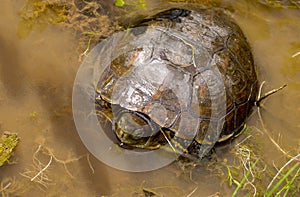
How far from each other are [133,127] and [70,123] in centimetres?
64

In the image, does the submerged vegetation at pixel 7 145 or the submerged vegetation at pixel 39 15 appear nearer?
the submerged vegetation at pixel 7 145

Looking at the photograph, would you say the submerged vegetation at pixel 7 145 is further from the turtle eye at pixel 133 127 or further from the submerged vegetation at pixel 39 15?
the submerged vegetation at pixel 39 15

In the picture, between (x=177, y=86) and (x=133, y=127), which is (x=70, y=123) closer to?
(x=133, y=127)

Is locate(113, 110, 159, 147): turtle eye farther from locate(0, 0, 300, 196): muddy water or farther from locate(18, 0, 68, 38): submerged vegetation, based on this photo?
locate(18, 0, 68, 38): submerged vegetation

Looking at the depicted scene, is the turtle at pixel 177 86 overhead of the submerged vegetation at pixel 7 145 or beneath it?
overhead

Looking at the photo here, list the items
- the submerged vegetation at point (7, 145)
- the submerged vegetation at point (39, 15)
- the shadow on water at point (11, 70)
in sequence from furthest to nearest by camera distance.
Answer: the submerged vegetation at point (39, 15)
the shadow on water at point (11, 70)
the submerged vegetation at point (7, 145)

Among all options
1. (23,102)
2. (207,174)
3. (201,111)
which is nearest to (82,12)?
(23,102)

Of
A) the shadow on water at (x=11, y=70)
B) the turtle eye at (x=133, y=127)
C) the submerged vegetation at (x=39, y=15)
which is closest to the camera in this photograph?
the turtle eye at (x=133, y=127)

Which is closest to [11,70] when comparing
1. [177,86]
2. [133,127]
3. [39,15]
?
[39,15]

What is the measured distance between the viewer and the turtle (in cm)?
316

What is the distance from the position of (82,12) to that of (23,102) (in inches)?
42.5

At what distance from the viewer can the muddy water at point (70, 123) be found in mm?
3305

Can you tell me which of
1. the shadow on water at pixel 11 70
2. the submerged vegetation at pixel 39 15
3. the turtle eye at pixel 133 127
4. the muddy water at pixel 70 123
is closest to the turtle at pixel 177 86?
the turtle eye at pixel 133 127

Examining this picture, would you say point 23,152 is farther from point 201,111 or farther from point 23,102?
point 201,111
